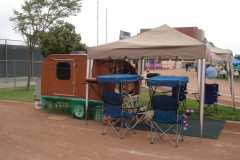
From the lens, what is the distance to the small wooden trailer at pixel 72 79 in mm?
10570

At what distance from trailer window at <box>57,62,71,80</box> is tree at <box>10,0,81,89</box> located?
8299 millimetres

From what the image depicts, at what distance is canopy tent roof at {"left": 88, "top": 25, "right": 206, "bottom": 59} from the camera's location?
7.92 metres

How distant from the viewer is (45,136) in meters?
8.16

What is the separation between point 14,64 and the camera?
24719 mm

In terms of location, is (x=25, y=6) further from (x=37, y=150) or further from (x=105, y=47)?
(x=37, y=150)

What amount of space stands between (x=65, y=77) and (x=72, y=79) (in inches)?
12.2

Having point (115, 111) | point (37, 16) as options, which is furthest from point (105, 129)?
point (37, 16)

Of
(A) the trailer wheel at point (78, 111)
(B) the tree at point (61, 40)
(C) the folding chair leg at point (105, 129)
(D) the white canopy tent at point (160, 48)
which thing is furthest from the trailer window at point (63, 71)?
(B) the tree at point (61, 40)

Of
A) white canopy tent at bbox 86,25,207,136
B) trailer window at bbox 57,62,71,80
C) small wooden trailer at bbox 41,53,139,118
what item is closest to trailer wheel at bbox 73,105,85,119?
small wooden trailer at bbox 41,53,139,118

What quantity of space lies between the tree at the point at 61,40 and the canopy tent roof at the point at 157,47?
12.3 meters

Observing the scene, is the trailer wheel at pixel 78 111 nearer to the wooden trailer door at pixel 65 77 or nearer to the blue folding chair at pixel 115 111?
the wooden trailer door at pixel 65 77

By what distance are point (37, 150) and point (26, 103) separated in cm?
683

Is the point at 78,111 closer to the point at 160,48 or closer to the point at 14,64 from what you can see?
the point at 160,48

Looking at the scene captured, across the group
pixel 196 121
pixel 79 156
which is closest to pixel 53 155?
pixel 79 156
